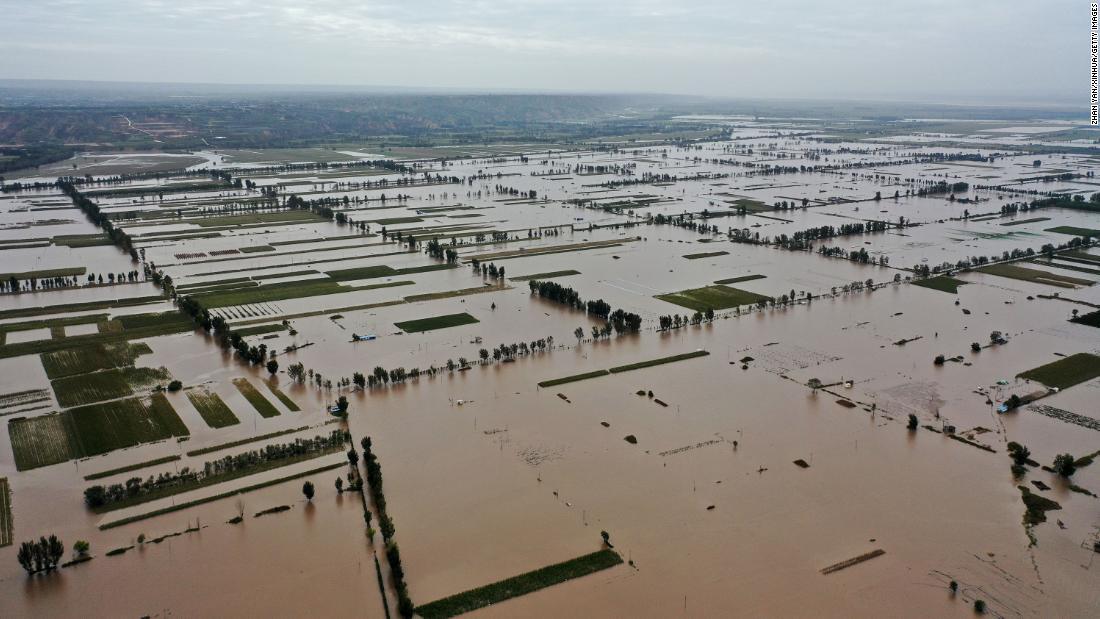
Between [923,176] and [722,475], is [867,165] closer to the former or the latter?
[923,176]

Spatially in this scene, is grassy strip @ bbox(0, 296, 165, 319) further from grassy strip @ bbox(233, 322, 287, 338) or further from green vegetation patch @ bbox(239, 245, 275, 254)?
green vegetation patch @ bbox(239, 245, 275, 254)

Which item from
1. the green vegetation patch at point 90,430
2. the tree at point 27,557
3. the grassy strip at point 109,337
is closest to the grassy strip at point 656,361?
the green vegetation patch at point 90,430

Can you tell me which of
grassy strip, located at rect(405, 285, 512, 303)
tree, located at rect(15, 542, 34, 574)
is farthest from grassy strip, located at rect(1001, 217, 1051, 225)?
tree, located at rect(15, 542, 34, 574)

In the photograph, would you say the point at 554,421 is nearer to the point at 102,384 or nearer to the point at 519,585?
the point at 519,585

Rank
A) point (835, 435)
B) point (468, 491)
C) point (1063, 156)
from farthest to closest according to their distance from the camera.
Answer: point (1063, 156) < point (835, 435) < point (468, 491)

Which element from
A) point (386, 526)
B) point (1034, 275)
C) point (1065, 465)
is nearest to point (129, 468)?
point (386, 526)

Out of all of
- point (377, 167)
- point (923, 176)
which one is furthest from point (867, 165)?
point (377, 167)

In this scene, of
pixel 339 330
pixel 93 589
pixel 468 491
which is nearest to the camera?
pixel 93 589
